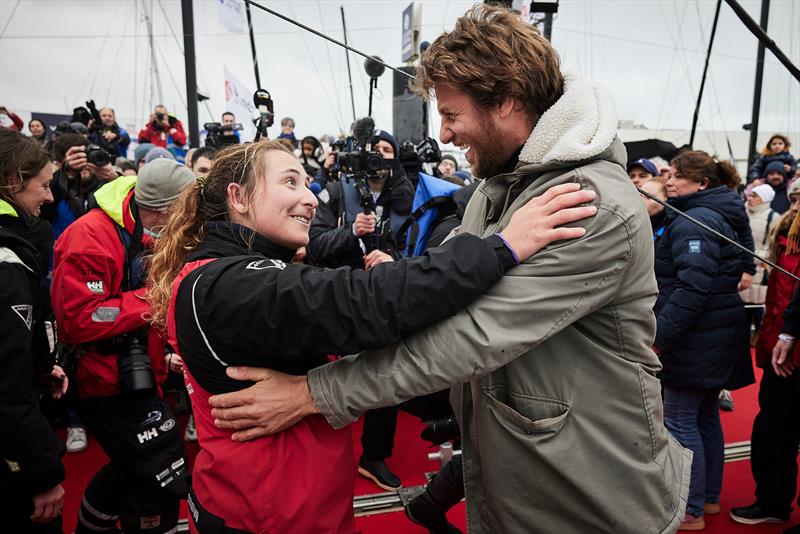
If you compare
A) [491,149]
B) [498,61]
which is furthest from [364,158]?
[498,61]

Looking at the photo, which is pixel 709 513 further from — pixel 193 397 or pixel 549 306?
pixel 193 397

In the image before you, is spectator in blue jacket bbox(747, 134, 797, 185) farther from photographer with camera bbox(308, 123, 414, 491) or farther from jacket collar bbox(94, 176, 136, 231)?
jacket collar bbox(94, 176, 136, 231)

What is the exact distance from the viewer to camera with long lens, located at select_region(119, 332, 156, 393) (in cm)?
252

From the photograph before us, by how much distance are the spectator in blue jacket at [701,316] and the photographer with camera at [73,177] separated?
4185 millimetres

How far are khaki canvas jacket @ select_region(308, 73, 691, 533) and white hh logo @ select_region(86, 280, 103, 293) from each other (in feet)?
5.59

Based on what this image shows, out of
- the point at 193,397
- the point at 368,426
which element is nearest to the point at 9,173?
the point at 193,397

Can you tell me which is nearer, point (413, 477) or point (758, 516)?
point (758, 516)

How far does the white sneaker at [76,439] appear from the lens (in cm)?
414

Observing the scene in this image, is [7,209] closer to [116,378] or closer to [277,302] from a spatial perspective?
[116,378]

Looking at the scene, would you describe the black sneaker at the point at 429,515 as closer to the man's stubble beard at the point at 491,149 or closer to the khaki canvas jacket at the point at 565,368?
the khaki canvas jacket at the point at 565,368

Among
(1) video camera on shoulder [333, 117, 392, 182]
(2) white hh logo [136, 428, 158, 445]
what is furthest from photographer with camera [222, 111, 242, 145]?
(2) white hh logo [136, 428, 158, 445]

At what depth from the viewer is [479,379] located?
1571 millimetres

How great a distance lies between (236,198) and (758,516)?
3.56 meters

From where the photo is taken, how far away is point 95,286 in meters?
2.61
